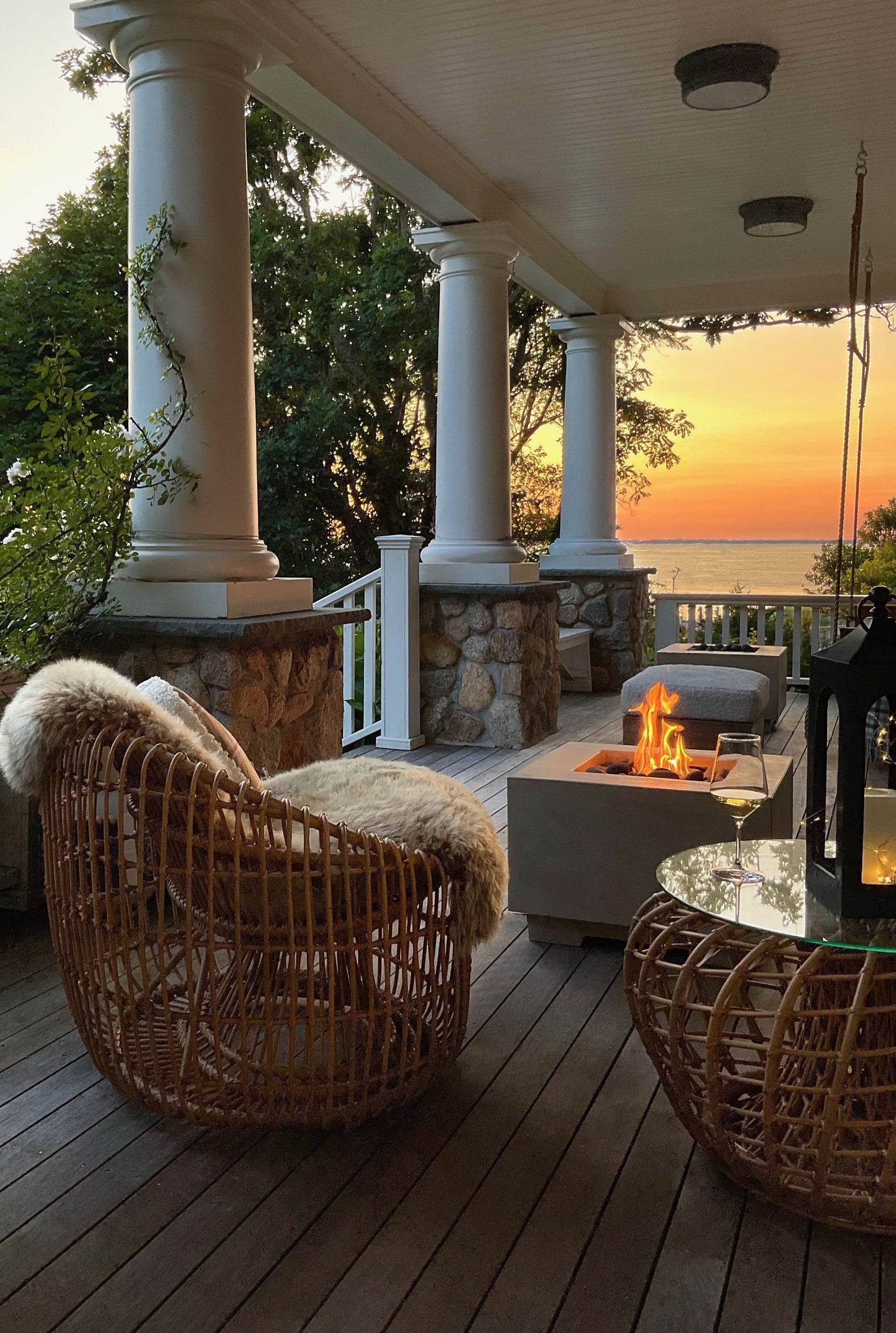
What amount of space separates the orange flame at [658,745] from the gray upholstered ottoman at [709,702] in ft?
5.48

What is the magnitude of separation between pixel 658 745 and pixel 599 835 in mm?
404

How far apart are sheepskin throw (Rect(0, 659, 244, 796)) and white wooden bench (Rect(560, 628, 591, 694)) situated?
19.7 feet

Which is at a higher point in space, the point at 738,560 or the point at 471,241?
the point at 471,241

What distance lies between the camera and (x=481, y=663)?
5.94 metres

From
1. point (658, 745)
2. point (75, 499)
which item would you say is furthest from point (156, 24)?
point (658, 745)

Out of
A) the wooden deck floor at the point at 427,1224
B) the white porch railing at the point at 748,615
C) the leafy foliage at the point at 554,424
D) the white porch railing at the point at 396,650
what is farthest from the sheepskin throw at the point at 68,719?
the leafy foliage at the point at 554,424

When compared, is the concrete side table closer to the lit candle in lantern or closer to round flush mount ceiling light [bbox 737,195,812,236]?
round flush mount ceiling light [bbox 737,195,812,236]

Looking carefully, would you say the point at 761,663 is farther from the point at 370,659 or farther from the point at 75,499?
the point at 75,499

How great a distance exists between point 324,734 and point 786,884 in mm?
2447

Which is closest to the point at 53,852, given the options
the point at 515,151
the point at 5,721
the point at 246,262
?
the point at 5,721

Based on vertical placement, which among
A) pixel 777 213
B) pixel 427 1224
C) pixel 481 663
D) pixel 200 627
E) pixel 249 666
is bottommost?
pixel 427 1224

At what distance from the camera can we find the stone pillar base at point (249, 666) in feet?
11.1

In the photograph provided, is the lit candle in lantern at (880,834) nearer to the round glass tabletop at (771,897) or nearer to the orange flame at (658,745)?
the round glass tabletop at (771,897)

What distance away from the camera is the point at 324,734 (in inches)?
158
